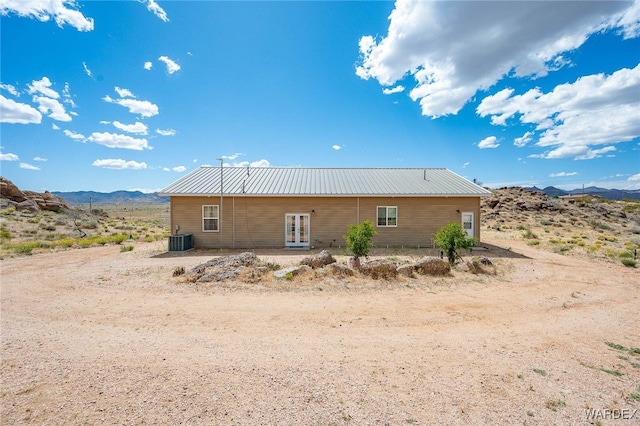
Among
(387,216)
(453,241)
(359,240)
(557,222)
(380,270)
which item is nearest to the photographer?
(380,270)

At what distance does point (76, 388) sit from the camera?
12.1 ft

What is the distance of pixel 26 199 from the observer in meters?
35.7

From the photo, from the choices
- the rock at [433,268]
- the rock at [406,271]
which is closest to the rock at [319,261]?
the rock at [406,271]

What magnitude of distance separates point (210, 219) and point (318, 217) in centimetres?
649

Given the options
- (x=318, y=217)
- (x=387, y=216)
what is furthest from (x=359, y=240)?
(x=387, y=216)

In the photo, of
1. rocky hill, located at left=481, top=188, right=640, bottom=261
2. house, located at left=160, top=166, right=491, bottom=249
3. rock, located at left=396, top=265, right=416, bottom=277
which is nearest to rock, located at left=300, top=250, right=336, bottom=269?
rock, located at left=396, top=265, right=416, bottom=277

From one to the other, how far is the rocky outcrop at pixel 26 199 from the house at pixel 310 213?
30704 mm

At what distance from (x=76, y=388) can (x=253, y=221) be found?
13571 mm

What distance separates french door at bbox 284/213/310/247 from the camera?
17172 mm

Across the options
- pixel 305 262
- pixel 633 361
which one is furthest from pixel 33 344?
pixel 633 361

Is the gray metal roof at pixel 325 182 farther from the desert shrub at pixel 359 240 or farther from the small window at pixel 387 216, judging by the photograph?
the desert shrub at pixel 359 240

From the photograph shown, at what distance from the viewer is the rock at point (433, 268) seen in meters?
9.97

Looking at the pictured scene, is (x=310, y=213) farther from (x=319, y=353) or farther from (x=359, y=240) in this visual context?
(x=319, y=353)

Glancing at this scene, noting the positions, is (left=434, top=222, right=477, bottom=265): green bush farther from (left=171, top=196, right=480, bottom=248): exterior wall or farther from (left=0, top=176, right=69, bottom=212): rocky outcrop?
(left=0, top=176, right=69, bottom=212): rocky outcrop
